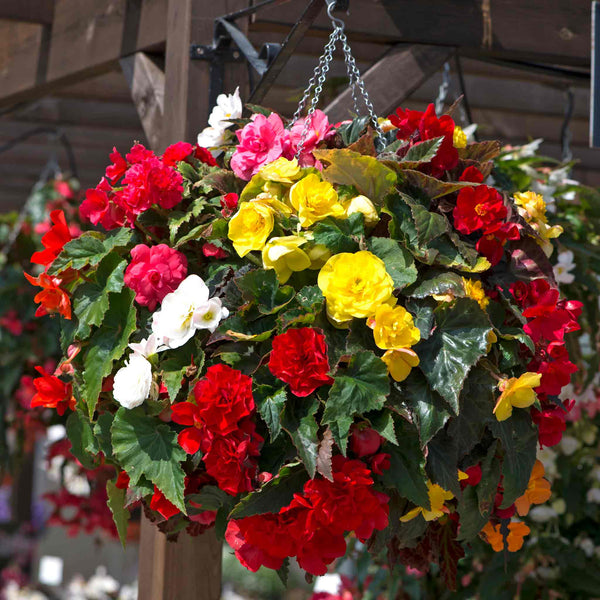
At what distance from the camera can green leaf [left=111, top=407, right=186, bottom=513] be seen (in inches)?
39.6

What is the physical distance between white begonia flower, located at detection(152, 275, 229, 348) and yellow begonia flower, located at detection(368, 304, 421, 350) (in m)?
0.18

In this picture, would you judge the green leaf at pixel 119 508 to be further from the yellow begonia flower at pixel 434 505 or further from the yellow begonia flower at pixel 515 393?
the yellow begonia flower at pixel 515 393

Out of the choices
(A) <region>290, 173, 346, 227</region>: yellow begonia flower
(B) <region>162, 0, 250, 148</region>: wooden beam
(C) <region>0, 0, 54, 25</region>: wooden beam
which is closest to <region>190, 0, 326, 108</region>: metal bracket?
(B) <region>162, 0, 250, 148</region>: wooden beam

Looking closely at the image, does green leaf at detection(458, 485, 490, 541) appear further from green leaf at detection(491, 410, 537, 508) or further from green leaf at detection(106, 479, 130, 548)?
green leaf at detection(106, 479, 130, 548)

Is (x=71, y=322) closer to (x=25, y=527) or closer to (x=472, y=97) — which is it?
(x=472, y=97)

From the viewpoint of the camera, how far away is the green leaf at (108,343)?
42.6 inches

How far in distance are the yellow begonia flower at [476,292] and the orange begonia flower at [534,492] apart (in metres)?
0.25

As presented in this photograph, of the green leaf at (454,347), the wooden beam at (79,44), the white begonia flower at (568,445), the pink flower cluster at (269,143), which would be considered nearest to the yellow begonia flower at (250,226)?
the pink flower cluster at (269,143)

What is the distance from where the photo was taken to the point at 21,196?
502 centimetres

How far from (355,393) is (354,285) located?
12cm

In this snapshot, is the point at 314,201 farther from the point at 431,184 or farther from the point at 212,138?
the point at 212,138

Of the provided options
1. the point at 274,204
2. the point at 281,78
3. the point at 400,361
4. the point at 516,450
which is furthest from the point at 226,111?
the point at 281,78

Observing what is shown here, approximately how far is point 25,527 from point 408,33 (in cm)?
424

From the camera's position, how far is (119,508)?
1.19 m
